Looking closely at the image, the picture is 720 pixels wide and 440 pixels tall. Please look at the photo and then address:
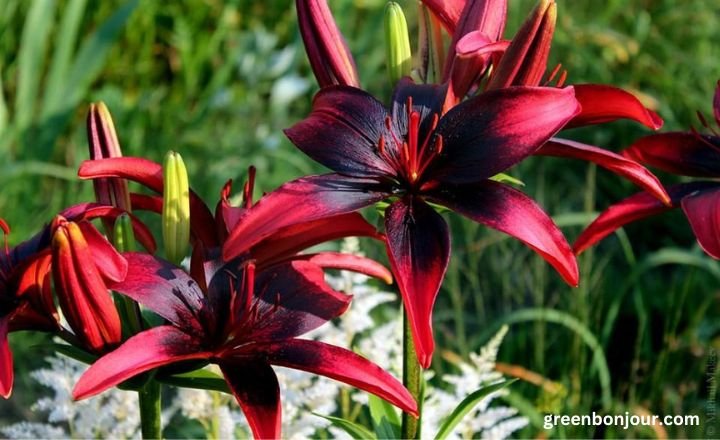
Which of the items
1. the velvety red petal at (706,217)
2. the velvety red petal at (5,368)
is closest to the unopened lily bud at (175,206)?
the velvety red petal at (5,368)

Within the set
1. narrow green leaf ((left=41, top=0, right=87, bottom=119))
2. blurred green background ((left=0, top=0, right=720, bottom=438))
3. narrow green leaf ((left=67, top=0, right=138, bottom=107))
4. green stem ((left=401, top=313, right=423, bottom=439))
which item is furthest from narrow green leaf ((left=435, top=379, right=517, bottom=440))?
narrow green leaf ((left=41, top=0, right=87, bottom=119))

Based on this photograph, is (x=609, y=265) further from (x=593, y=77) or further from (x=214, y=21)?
(x=214, y=21)

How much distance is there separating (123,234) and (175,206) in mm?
50

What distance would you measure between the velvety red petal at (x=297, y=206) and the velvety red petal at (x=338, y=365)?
0.31ft

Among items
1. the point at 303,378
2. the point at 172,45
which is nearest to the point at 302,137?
the point at 303,378

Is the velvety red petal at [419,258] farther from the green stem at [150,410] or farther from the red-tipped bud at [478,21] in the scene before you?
the green stem at [150,410]

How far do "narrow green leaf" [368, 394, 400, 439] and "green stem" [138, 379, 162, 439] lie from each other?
0.22 metres

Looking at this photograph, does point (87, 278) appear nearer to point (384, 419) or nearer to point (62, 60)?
point (384, 419)

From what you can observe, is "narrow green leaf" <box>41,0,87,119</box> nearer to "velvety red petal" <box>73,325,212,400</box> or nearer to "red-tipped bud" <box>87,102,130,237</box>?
"red-tipped bud" <box>87,102,130,237</box>

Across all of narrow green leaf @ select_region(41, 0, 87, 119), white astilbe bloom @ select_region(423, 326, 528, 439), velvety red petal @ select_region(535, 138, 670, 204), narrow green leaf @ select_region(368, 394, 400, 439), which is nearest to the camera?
velvety red petal @ select_region(535, 138, 670, 204)

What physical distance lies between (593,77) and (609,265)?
655 millimetres

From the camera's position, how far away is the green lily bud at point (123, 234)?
3.03 feet

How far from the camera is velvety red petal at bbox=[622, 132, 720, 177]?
107cm

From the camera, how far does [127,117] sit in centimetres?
284
